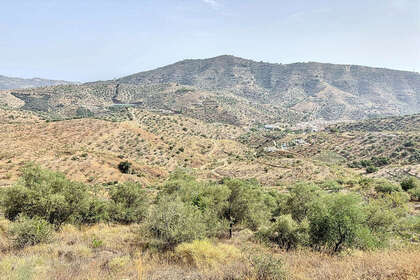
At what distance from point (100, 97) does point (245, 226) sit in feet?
638

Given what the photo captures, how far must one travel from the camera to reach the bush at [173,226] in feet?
31.1

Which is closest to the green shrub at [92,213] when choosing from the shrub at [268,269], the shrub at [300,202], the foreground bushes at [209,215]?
the foreground bushes at [209,215]

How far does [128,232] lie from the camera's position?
1271 centimetres

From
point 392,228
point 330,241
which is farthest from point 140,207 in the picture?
point 392,228

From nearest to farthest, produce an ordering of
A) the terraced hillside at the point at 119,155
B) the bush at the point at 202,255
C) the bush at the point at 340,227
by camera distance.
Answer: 1. the bush at the point at 202,255
2. the bush at the point at 340,227
3. the terraced hillside at the point at 119,155

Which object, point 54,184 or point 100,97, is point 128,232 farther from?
point 100,97

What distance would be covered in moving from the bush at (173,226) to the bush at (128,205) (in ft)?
23.7

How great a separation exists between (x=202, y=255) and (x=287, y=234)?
254 inches

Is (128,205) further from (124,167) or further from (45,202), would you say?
(124,167)

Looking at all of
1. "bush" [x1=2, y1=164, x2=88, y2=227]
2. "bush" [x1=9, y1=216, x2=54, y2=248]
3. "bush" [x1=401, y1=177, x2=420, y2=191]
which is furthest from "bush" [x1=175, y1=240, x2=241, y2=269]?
"bush" [x1=401, y1=177, x2=420, y2=191]

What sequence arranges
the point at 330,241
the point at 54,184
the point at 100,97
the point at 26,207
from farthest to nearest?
1. the point at 100,97
2. the point at 54,184
3. the point at 26,207
4. the point at 330,241

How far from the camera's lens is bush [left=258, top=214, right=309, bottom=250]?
11.8 meters

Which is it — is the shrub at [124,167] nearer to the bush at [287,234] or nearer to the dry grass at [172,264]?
the dry grass at [172,264]

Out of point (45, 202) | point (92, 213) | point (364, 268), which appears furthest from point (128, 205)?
point (364, 268)
